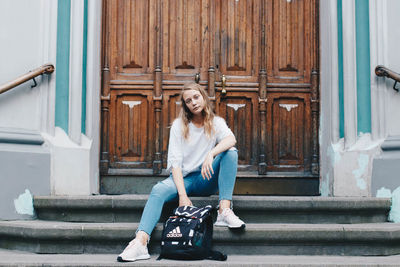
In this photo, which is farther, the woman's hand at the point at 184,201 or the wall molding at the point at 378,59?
the wall molding at the point at 378,59

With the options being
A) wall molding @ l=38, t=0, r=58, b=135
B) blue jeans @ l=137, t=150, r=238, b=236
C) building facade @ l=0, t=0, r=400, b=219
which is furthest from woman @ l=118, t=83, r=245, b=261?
wall molding @ l=38, t=0, r=58, b=135

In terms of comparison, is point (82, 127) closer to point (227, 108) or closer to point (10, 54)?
point (10, 54)

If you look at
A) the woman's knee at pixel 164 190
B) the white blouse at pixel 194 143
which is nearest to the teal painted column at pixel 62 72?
the white blouse at pixel 194 143

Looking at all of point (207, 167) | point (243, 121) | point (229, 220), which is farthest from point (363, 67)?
point (229, 220)

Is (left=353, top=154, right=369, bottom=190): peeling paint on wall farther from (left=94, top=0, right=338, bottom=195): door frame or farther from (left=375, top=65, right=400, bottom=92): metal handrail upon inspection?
(left=375, top=65, right=400, bottom=92): metal handrail

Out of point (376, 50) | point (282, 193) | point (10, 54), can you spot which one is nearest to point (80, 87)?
point (10, 54)

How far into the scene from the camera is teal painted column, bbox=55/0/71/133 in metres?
4.48

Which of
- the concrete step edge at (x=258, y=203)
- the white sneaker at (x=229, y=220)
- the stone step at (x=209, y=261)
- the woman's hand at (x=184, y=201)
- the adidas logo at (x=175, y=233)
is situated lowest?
the stone step at (x=209, y=261)

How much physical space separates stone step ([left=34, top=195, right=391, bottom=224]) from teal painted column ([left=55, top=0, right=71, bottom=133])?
0.88 meters

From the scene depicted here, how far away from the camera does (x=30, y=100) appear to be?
4309 millimetres

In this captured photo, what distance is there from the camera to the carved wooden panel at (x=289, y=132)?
5023mm

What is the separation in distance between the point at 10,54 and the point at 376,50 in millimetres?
3102

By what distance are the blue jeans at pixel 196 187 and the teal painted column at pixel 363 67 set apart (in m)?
1.40

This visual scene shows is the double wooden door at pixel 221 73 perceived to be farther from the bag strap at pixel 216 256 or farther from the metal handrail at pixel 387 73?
the bag strap at pixel 216 256
